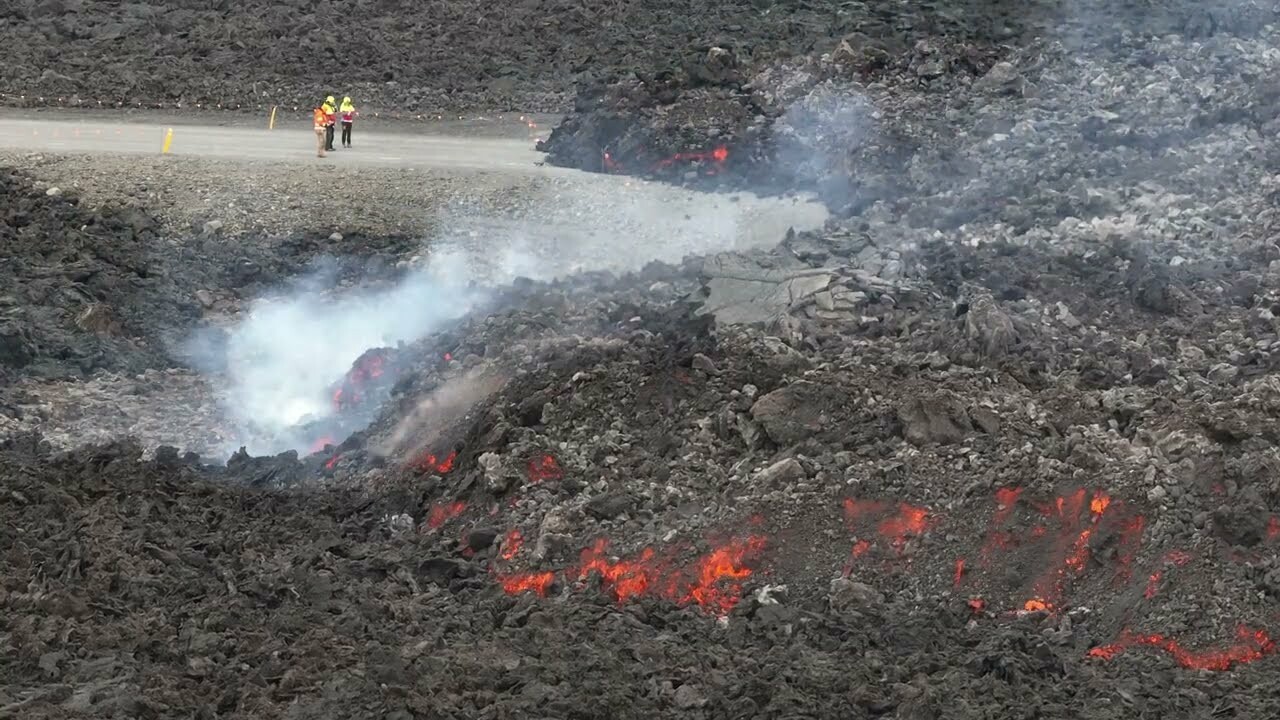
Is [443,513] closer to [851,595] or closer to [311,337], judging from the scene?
[851,595]

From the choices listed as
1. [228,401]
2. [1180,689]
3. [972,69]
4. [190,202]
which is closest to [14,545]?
[228,401]

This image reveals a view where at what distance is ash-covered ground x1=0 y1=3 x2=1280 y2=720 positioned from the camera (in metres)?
11.6

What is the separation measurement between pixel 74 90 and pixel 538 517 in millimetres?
20616

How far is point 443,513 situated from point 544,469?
3.73ft

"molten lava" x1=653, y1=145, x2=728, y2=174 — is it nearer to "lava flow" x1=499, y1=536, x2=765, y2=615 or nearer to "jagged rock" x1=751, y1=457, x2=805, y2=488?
"jagged rock" x1=751, y1=457, x2=805, y2=488

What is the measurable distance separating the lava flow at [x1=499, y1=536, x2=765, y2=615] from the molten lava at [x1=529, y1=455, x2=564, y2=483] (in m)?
1.53

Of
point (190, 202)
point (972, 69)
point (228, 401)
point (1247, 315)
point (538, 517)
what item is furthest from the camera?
point (972, 69)

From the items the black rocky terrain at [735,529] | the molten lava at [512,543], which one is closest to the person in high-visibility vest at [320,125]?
the black rocky terrain at [735,529]

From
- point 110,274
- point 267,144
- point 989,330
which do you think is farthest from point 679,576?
point 267,144

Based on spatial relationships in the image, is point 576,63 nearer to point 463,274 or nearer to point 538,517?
point 463,274

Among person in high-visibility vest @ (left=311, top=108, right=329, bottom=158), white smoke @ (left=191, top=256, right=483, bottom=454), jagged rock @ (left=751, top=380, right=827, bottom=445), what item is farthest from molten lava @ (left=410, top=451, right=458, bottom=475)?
person in high-visibility vest @ (left=311, top=108, right=329, bottom=158)

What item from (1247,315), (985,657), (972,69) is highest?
(972,69)

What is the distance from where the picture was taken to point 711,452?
49.0 feet

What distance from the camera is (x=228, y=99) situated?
30.8 metres
